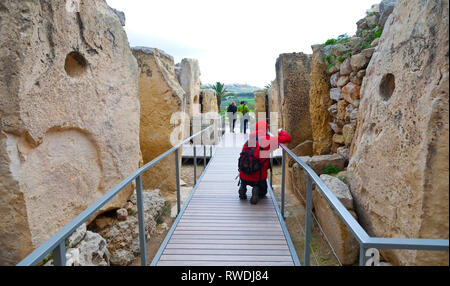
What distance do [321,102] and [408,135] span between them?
10.7ft

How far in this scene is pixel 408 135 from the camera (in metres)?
2.18

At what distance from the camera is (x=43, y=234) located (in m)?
2.79

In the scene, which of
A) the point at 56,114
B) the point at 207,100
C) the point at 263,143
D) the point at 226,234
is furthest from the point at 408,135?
the point at 207,100

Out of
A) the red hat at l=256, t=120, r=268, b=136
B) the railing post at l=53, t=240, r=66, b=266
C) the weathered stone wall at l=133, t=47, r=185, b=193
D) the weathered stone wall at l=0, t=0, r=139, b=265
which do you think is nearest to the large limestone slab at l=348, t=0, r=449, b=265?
the red hat at l=256, t=120, r=268, b=136

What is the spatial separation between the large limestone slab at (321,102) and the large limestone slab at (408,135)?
2086mm

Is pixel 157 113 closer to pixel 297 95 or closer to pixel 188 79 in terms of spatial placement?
pixel 297 95

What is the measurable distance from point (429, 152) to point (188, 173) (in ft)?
23.9

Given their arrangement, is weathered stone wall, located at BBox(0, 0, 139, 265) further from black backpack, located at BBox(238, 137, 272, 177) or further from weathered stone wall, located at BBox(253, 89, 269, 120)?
weathered stone wall, located at BBox(253, 89, 269, 120)

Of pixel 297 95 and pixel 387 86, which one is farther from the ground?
pixel 297 95

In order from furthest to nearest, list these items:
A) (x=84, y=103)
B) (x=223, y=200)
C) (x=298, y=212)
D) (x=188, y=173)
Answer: (x=188, y=173), (x=298, y=212), (x=223, y=200), (x=84, y=103)

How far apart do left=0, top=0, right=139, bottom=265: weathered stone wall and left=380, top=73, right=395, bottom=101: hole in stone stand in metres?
3.16

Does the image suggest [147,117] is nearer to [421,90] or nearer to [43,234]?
[43,234]

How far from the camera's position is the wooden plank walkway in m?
2.67
